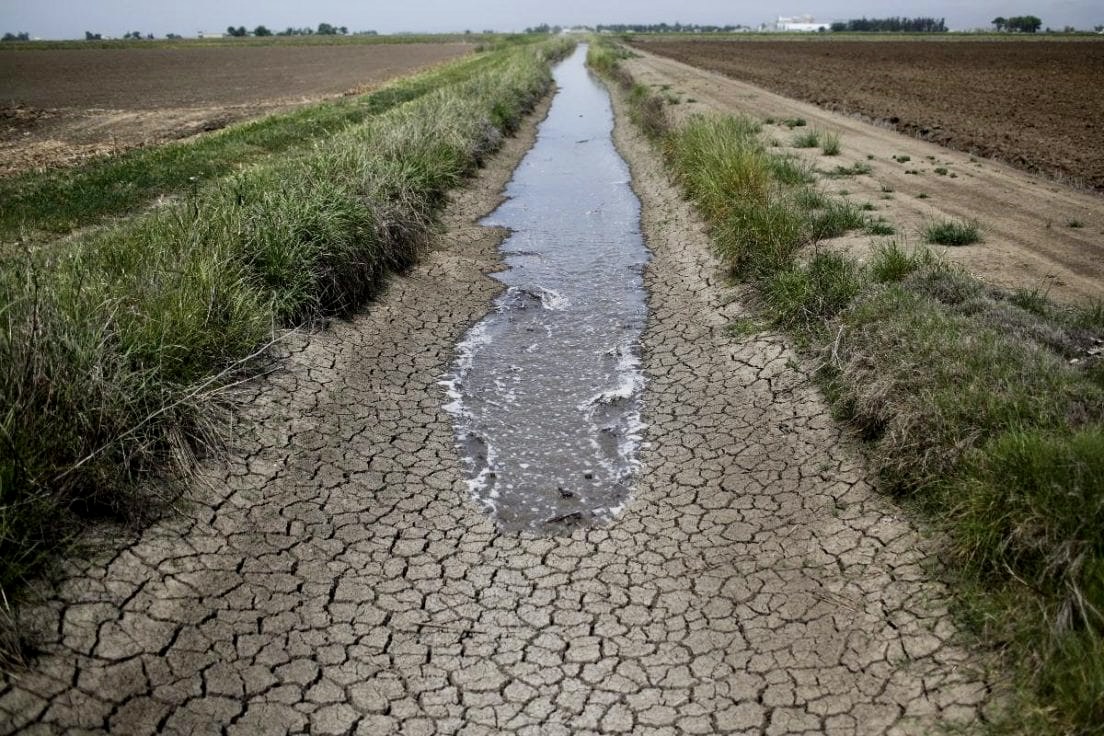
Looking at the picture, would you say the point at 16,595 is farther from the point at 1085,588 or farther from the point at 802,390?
the point at 802,390

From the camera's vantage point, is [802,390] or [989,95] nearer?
[802,390]

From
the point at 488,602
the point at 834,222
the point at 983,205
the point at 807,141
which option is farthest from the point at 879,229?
the point at 807,141

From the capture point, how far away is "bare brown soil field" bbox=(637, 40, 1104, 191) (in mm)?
16562

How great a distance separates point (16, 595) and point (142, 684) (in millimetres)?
657

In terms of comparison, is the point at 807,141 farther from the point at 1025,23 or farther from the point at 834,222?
the point at 1025,23

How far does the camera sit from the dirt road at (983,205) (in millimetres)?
8258

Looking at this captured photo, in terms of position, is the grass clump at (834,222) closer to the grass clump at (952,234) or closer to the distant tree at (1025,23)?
the grass clump at (952,234)

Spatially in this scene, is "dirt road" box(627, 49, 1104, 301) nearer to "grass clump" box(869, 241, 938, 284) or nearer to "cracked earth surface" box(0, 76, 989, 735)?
"grass clump" box(869, 241, 938, 284)

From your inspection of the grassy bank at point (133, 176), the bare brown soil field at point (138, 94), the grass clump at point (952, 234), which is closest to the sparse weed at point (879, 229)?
the grass clump at point (952, 234)

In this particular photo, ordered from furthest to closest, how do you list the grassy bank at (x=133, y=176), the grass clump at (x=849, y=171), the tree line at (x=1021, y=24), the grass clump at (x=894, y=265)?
the tree line at (x=1021, y=24)
the grass clump at (x=849, y=171)
the grassy bank at (x=133, y=176)
the grass clump at (x=894, y=265)

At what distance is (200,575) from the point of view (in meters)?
4.36

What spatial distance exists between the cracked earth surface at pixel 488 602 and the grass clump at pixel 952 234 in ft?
12.2

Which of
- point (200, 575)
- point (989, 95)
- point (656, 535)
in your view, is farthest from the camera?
point (989, 95)

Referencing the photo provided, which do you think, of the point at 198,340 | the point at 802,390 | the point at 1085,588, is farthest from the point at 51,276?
the point at 1085,588
